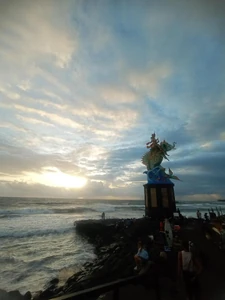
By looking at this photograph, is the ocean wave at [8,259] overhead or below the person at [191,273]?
below

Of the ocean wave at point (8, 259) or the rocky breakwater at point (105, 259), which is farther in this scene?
the ocean wave at point (8, 259)

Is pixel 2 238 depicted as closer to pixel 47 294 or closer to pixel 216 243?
pixel 47 294

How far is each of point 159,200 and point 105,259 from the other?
37.7ft

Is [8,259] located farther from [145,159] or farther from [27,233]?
[145,159]

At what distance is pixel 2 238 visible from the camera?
24047 mm

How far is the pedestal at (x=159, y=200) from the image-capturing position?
A: 2406 cm

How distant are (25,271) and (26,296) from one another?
491cm

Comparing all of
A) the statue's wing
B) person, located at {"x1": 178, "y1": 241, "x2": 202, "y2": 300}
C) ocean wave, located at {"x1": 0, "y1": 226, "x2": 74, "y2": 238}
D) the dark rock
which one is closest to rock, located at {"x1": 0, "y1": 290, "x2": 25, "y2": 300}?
the dark rock

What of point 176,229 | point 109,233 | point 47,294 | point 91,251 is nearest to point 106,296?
point 47,294

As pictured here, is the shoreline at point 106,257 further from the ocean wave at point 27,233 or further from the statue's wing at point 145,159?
the statue's wing at point 145,159

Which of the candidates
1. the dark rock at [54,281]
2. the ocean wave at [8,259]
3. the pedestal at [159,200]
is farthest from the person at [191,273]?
the pedestal at [159,200]

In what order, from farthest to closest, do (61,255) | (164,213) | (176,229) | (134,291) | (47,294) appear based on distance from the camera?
1. (164,213)
2. (61,255)
3. (176,229)
4. (47,294)
5. (134,291)

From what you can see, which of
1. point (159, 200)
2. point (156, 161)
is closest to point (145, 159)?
point (156, 161)

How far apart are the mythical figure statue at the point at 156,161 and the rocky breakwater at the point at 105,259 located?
5.42 metres
